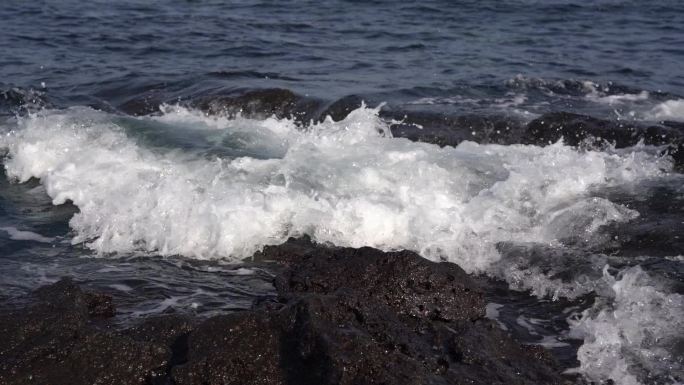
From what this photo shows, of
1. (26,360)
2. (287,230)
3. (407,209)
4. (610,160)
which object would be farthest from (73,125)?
(610,160)

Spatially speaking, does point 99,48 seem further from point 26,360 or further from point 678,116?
point 26,360

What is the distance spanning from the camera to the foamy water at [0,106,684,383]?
18.8ft

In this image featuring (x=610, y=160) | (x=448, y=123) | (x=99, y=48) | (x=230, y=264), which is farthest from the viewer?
(x=99, y=48)

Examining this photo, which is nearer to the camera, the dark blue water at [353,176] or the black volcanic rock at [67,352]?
the black volcanic rock at [67,352]

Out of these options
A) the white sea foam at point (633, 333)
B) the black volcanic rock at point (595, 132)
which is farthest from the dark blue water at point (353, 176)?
the black volcanic rock at point (595, 132)

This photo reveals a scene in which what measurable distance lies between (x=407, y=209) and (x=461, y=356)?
3001 millimetres

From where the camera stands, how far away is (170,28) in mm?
16891

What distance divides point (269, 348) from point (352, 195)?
11.6ft

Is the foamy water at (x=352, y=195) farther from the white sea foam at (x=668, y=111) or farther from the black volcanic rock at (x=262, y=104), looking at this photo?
the white sea foam at (x=668, y=111)

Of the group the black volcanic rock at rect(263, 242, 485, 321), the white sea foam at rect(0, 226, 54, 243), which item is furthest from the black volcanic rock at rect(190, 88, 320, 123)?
the black volcanic rock at rect(263, 242, 485, 321)

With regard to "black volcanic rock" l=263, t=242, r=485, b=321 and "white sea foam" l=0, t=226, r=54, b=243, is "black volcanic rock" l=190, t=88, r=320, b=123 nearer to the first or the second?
"white sea foam" l=0, t=226, r=54, b=243

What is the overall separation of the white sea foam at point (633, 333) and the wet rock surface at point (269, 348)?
369mm

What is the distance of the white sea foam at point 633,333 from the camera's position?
14.7 ft

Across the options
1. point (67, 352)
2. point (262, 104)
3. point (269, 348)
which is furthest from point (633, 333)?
point (262, 104)
